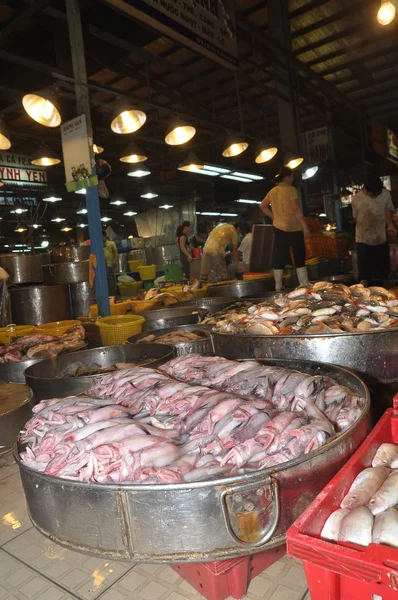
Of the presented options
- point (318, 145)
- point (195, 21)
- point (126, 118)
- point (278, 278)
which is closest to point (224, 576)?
point (278, 278)

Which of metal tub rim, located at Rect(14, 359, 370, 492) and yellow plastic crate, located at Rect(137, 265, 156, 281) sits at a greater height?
yellow plastic crate, located at Rect(137, 265, 156, 281)

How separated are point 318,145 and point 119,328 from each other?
1071 centimetres

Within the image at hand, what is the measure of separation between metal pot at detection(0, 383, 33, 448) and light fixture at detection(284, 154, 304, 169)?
30.7 ft

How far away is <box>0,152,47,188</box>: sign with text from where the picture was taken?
1150 centimetres

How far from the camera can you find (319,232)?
10852 millimetres

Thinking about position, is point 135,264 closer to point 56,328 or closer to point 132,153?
point 132,153

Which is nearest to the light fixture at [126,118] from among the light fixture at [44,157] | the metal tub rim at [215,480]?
the light fixture at [44,157]

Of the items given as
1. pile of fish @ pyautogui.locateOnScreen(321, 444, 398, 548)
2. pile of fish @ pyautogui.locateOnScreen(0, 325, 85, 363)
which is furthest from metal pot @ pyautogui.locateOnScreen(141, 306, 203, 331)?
pile of fish @ pyautogui.locateOnScreen(321, 444, 398, 548)

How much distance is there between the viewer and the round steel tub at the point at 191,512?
56.7 inches

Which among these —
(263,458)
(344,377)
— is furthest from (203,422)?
(344,377)

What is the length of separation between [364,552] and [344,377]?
124cm

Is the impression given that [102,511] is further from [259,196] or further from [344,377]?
[259,196]

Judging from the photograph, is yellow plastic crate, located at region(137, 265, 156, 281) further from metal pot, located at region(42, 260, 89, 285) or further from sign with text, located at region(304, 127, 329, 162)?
sign with text, located at region(304, 127, 329, 162)

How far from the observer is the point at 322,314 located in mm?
3260
